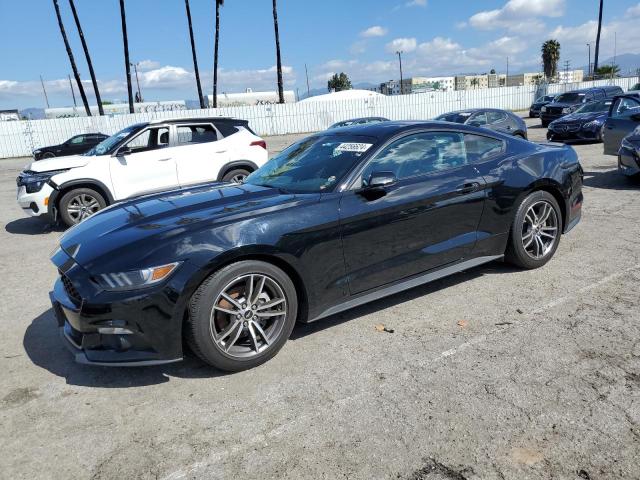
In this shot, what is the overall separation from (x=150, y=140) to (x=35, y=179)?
1868mm

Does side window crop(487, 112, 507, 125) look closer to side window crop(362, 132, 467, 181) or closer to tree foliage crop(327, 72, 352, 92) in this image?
side window crop(362, 132, 467, 181)

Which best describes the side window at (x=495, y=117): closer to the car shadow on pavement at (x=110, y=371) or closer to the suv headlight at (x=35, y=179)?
the suv headlight at (x=35, y=179)

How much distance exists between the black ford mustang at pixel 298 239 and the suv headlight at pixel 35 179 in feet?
15.2

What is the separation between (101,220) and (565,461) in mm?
3344

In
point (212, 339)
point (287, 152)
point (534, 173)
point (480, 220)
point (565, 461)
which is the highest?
point (287, 152)

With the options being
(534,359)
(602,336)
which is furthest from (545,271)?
(534,359)

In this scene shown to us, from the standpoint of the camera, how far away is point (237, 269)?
10.3 feet

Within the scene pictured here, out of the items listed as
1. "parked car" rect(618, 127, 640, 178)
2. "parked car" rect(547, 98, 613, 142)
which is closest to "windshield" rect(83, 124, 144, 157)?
"parked car" rect(618, 127, 640, 178)

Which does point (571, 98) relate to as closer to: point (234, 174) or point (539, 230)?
point (234, 174)

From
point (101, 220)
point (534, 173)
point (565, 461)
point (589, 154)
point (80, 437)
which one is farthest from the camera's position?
point (589, 154)

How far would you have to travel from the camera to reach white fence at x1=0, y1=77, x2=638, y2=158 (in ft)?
90.8

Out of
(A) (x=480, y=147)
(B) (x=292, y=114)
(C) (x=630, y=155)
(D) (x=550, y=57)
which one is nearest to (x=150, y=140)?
(A) (x=480, y=147)

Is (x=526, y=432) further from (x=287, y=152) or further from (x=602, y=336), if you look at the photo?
(x=287, y=152)

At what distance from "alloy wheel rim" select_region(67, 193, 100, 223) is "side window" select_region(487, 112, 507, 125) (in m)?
10.8
